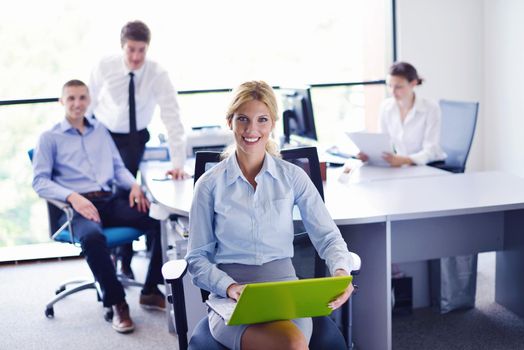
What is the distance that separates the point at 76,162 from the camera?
3.97 m

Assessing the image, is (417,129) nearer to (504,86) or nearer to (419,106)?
(419,106)

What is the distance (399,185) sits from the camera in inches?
137

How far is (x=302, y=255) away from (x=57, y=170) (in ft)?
5.70

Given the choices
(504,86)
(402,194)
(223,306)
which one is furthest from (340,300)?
(504,86)

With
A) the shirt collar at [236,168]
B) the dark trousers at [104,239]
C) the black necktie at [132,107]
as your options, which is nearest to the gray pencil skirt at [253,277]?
the shirt collar at [236,168]

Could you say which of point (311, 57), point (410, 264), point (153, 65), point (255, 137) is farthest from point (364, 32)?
point (255, 137)

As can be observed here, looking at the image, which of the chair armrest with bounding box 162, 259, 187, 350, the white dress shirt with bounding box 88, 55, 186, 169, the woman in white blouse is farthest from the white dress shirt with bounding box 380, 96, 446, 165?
the chair armrest with bounding box 162, 259, 187, 350

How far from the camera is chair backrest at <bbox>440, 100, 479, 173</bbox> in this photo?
447 centimetres

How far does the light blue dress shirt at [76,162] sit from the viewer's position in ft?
12.6

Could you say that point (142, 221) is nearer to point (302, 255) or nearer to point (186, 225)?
point (186, 225)

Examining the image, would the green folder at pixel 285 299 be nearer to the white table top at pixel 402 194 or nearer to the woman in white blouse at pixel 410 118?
the white table top at pixel 402 194

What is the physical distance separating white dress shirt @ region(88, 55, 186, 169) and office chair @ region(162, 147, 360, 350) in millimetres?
1516

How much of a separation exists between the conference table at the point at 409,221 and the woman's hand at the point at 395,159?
6.0 inches

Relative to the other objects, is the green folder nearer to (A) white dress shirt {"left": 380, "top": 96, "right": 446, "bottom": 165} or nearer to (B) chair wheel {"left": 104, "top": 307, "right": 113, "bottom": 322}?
(B) chair wheel {"left": 104, "top": 307, "right": 113, "bottom": 322}
